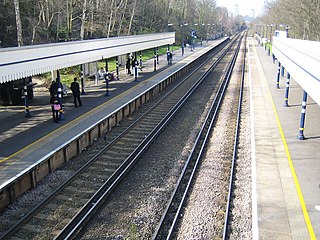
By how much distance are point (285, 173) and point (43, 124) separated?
393 inches

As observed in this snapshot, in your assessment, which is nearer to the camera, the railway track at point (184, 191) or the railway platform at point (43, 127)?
the railway track at point (184, 191)

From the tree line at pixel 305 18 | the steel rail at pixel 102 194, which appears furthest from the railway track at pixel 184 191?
the tree line at pixel 305 18

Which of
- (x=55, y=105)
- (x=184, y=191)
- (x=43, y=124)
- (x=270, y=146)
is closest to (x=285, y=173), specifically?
(x=270, y=146)

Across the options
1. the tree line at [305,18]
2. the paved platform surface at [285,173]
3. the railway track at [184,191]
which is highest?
the tree line at [305,18]

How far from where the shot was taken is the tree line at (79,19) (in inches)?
1135

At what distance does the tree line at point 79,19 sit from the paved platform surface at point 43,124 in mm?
5778

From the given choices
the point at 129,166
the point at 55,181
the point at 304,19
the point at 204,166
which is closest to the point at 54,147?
the point at 55,181

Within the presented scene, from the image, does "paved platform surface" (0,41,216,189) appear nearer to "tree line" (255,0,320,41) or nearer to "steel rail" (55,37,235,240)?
"steel rail" (55,37,235,240)

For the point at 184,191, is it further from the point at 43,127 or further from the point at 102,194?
the point at 43,127

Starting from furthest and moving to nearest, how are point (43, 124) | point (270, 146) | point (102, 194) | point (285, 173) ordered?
1. point (43, 124)
2. point (270, 146)
3. point (285, 173)
4. point (102, 194)

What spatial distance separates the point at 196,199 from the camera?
10.4 metres

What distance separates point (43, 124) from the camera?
1582cm

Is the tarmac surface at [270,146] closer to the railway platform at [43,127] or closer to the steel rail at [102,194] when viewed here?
the railway platform at [43,127]

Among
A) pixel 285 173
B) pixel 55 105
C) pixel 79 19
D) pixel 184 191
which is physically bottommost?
pixel 184 191
